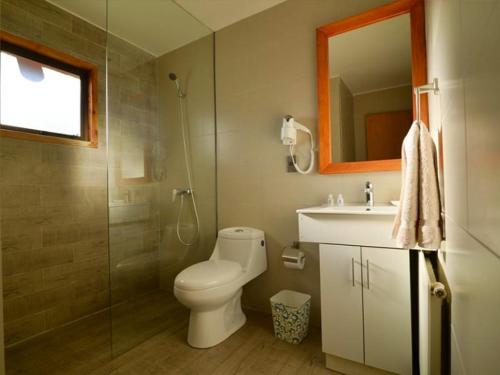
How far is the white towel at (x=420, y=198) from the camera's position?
3.04 ft

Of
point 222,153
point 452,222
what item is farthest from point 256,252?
point 452,222

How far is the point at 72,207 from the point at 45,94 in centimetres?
86

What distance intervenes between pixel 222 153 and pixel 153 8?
1234mm

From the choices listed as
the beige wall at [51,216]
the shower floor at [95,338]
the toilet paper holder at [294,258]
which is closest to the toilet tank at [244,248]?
the toilet paper holder at [294,258]

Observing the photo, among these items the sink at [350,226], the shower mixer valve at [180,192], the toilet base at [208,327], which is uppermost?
the shower mixer valve at [180,192]

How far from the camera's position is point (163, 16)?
2.10 meters

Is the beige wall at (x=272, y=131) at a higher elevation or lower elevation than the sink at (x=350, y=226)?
higher

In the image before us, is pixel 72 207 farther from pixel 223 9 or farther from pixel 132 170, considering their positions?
pixel 223 9

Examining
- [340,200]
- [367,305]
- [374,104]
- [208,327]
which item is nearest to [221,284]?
[208,327]

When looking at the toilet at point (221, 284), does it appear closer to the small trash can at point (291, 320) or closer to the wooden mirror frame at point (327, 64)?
the small trash can at point (291, 320)

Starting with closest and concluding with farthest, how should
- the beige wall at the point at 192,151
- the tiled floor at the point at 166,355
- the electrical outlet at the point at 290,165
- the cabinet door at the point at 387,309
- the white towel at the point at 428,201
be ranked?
1. the white towel at the point at 428,201
2. the cabinet door at the point at 387,309
3. the tiled floor at the point at 166,355
4. the electrical outlet at the point at 290,165
5. the beige wall at the point at 192,151

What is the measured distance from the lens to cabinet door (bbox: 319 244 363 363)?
4.42 ft

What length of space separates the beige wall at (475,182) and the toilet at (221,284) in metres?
1.20

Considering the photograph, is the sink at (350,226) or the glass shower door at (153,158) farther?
the glass shower door at (153,158)
